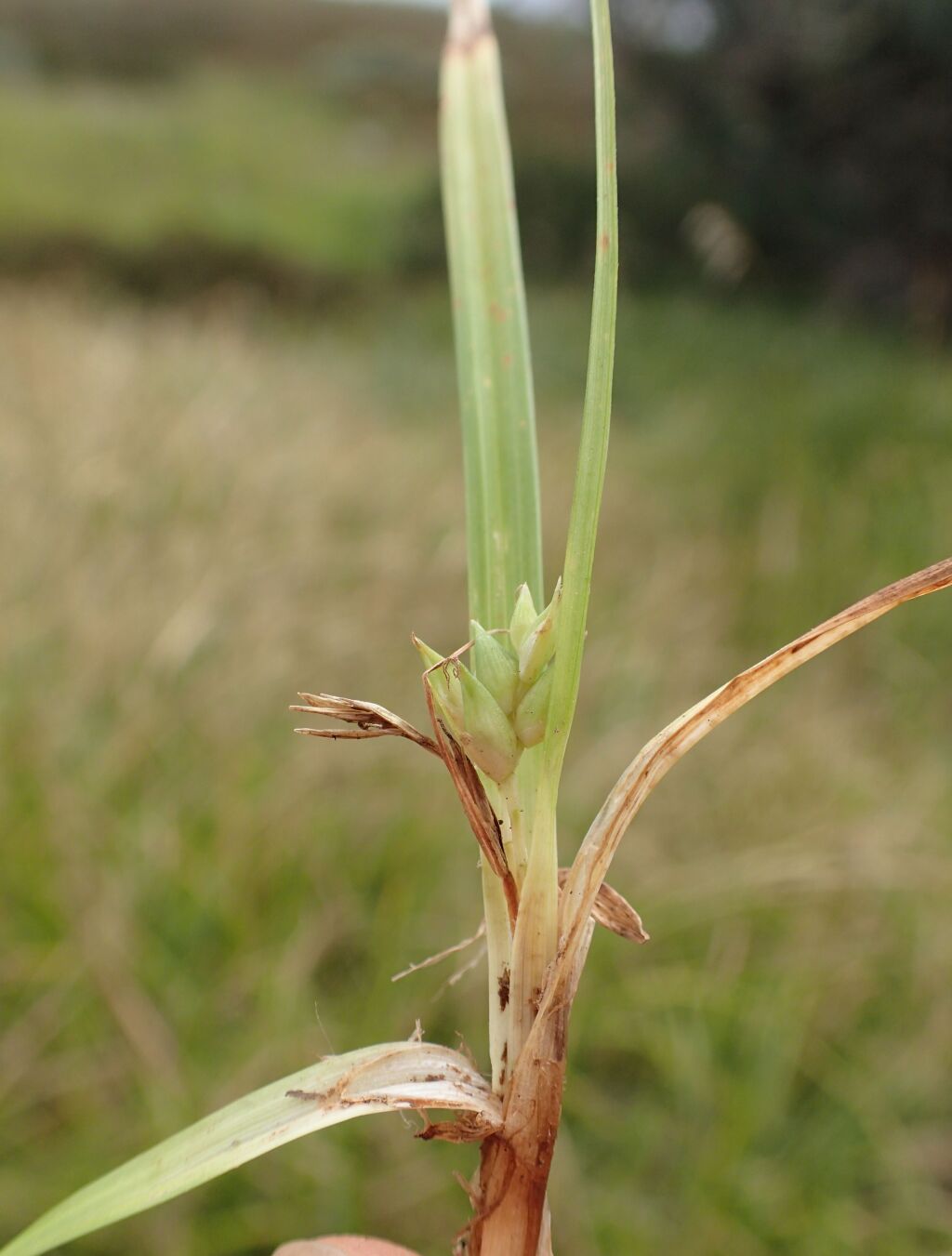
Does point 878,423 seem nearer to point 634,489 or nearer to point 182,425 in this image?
point 634,489

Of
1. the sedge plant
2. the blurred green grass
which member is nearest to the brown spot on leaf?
the sedge plant

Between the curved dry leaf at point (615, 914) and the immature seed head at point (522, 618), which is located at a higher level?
the immature seed head at point (522, 618)

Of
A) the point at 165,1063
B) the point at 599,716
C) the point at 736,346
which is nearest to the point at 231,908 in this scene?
the point at 165,1063

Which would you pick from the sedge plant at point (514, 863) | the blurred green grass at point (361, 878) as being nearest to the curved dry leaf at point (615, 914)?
the sedge plant at point (514, 863)

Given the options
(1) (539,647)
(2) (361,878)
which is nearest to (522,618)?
(1) (539,647)

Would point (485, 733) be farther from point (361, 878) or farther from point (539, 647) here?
point (361, 878)

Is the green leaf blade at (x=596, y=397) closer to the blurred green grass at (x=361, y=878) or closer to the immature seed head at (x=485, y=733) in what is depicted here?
the immature seed head at (x=485, y=733)
